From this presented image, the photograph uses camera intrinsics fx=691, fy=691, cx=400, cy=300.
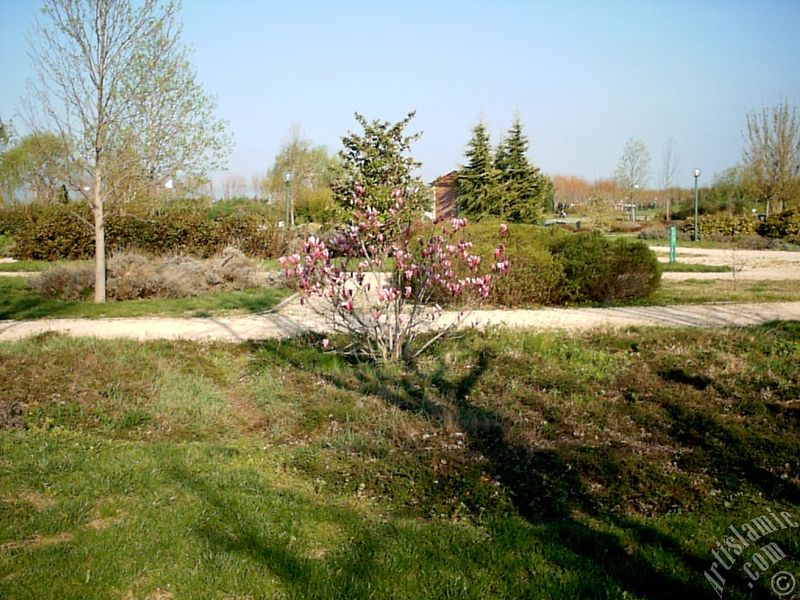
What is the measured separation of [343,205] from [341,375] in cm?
1081

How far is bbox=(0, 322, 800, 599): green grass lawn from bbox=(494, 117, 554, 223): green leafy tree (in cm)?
1712

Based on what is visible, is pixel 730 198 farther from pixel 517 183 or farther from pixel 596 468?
pixel 596 468


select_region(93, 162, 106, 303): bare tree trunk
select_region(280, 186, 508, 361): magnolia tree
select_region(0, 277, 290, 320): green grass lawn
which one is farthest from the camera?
select_region(93, 162, 106, 303): bare tree trunk

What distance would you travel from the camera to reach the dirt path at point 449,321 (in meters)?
8.30

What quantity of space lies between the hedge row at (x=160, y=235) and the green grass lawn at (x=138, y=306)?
548 centimetres

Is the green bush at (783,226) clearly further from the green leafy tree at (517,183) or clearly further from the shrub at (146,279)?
the shrub at (146,279)

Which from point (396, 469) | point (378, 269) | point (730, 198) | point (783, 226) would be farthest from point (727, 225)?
point (396, 469)

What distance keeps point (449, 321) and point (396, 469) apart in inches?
192

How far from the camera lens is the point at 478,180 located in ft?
82.2

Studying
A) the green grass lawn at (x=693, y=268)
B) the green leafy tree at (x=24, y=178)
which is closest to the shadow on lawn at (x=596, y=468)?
the green grass lawn at (x=693, y=268)

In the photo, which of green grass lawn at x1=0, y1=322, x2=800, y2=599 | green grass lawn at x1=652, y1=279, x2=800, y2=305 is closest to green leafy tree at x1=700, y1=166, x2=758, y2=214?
green grass lawn at x1=652, y1=279, x2=800, y2=305

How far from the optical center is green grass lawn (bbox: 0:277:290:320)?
10.1 metres

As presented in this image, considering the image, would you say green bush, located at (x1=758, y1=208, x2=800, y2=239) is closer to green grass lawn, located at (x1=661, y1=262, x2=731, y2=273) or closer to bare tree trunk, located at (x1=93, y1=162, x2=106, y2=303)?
green grass lawn, located at (x1=661, y1=262, x2=731, y2=273)

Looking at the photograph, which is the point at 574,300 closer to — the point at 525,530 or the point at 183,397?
the point at 183,397
